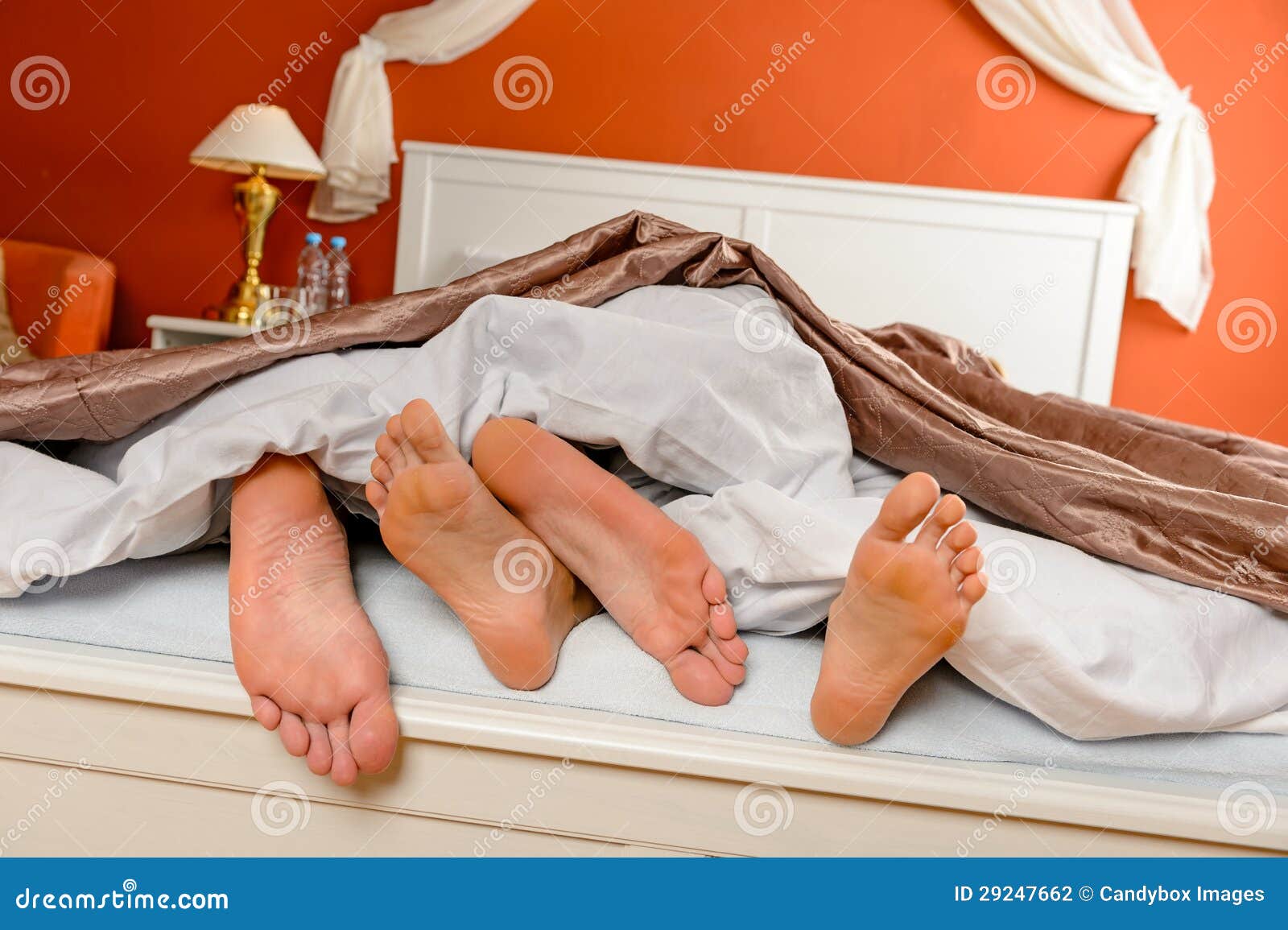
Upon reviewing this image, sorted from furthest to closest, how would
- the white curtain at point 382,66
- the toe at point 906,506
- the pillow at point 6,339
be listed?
the white curtain at point 382,66 < the pillow at point 6,339 < the toe at point 906,506

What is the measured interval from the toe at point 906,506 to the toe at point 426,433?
0.98ft

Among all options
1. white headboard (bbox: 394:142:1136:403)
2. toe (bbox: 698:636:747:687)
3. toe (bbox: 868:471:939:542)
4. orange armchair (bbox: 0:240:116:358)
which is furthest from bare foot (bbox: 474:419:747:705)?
orange armchair (bbox: 0:240:116:358)

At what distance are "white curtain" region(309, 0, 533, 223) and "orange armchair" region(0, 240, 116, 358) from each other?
70 centimetres

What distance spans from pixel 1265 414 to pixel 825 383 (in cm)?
249

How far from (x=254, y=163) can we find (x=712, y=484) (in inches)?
91.5

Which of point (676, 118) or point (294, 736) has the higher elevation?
point (676, 118)

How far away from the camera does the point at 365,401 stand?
81 centimetres

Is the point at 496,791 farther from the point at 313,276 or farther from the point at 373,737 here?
the point at 313,276

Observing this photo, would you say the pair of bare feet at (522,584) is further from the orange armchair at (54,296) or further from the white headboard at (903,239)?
the orange armchair at (54,296)

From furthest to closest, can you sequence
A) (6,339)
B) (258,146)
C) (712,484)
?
(258,146), (6,339), (712,484)

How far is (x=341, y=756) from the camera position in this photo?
0.69 m

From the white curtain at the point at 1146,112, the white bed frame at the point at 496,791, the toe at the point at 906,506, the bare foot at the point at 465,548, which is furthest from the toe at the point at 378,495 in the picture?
the white curtain at the point at 1146,112

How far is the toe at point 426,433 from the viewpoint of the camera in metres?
0.73

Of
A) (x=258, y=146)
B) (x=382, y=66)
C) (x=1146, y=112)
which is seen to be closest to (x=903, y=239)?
(x=1146, y=112)
